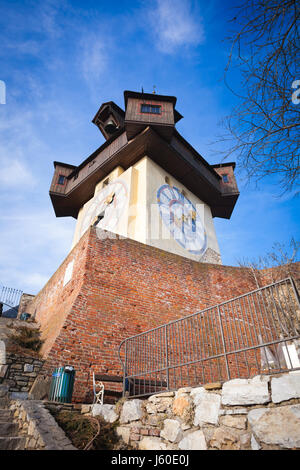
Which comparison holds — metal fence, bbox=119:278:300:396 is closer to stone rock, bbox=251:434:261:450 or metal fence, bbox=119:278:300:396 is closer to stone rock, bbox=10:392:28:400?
stone rock, bbox=251:434:261:450

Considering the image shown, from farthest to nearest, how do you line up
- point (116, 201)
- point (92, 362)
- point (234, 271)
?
point (116, 201)
point (234, 271)
point (92, 362)

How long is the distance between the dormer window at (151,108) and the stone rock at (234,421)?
1416 cm

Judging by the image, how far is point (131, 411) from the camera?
416 centimetres

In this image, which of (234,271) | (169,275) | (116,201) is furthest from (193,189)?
(169,275)

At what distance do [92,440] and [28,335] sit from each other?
476 centimetres

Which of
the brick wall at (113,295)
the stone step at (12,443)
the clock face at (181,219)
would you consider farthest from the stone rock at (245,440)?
the clock face at (181,219)

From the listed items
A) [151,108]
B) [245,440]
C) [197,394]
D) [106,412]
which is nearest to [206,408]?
[197,394]

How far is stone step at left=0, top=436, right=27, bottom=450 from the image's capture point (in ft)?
10.9

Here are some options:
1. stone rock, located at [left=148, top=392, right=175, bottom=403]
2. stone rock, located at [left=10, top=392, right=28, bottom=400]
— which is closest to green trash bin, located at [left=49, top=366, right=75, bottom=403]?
stone rock, located at [left=10, top=392, right=28, bottom=400]

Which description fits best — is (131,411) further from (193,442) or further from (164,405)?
(193,442)

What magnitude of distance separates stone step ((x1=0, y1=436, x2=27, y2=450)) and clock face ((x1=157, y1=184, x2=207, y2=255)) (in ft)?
34.2

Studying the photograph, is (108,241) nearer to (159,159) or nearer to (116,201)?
(116,201)
